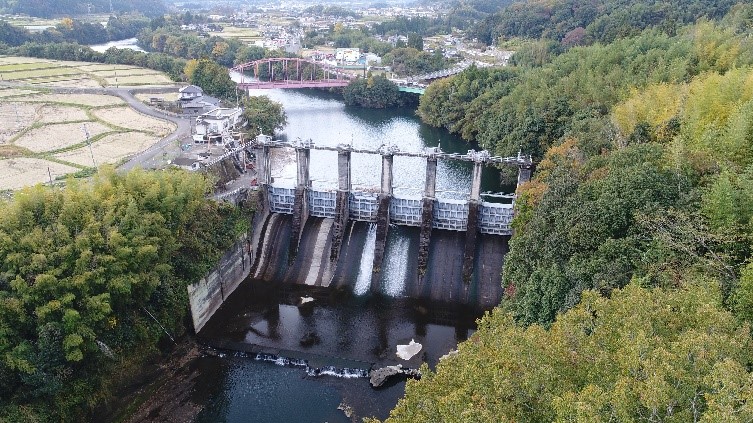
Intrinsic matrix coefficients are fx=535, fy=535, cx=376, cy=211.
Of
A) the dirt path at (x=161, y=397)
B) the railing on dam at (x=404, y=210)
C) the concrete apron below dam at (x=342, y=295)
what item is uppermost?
the railing on dam at (x=404, y=210)

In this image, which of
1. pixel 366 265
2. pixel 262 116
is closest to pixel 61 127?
pixel 262 116

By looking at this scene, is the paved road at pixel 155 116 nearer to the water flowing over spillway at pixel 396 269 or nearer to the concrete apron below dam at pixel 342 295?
the concrete apron below dam at pixel 342 295

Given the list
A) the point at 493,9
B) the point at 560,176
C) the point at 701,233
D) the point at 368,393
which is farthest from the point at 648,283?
the point at 493,9

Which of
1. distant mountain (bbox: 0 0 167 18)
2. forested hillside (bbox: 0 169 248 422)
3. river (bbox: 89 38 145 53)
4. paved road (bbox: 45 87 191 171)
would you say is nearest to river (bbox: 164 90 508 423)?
forested hillside (bbox: 0 169 248 422)

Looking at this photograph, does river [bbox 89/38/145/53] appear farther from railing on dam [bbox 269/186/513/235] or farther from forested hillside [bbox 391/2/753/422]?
forested hillside [bbox 391/2/753/422]

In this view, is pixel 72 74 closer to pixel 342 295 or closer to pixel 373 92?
pixel 373 92

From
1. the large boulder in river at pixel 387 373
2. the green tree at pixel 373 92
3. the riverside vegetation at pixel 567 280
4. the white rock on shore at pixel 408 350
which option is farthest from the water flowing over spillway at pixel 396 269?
the green tree at pixel 373 92
